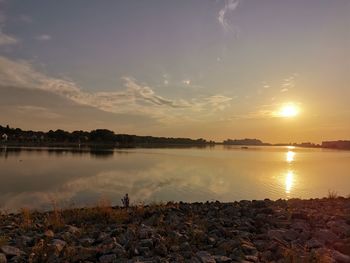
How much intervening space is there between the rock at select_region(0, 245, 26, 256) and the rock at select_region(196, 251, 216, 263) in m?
4.07

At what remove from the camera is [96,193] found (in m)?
32.2

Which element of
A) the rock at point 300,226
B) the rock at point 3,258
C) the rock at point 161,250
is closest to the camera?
the rock at point 3,258

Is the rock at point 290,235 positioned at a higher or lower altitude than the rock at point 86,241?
higher

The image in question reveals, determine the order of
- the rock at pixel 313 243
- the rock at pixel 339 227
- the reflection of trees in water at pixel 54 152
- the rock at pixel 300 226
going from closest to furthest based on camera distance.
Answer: the rock at pixel 313 243, the rock at pixel 339 227, the rock at pixel 300 226, the reflection of trees in water at pixel 54 152

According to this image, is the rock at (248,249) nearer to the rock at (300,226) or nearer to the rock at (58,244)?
the rock at (300,226)

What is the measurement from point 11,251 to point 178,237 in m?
4.20

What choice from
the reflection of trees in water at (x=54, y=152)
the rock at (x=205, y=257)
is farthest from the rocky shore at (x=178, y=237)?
the reflection of trees in water at (x=54, y=152)

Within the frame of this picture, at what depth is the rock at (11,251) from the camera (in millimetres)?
9136

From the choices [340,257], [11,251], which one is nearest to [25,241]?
[11,251]

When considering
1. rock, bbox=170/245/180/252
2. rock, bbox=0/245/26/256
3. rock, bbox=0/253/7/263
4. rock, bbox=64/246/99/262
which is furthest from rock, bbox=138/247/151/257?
rock, bbox=0/253/7/263

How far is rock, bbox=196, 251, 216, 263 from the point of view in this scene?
29.3 ft

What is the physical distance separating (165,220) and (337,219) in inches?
226

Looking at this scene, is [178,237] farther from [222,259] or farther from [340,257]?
[340,257]

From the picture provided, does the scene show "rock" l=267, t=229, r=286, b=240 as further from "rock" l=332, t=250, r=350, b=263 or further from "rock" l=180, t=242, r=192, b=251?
"rock" l=180, t=242, r=192, b=251
